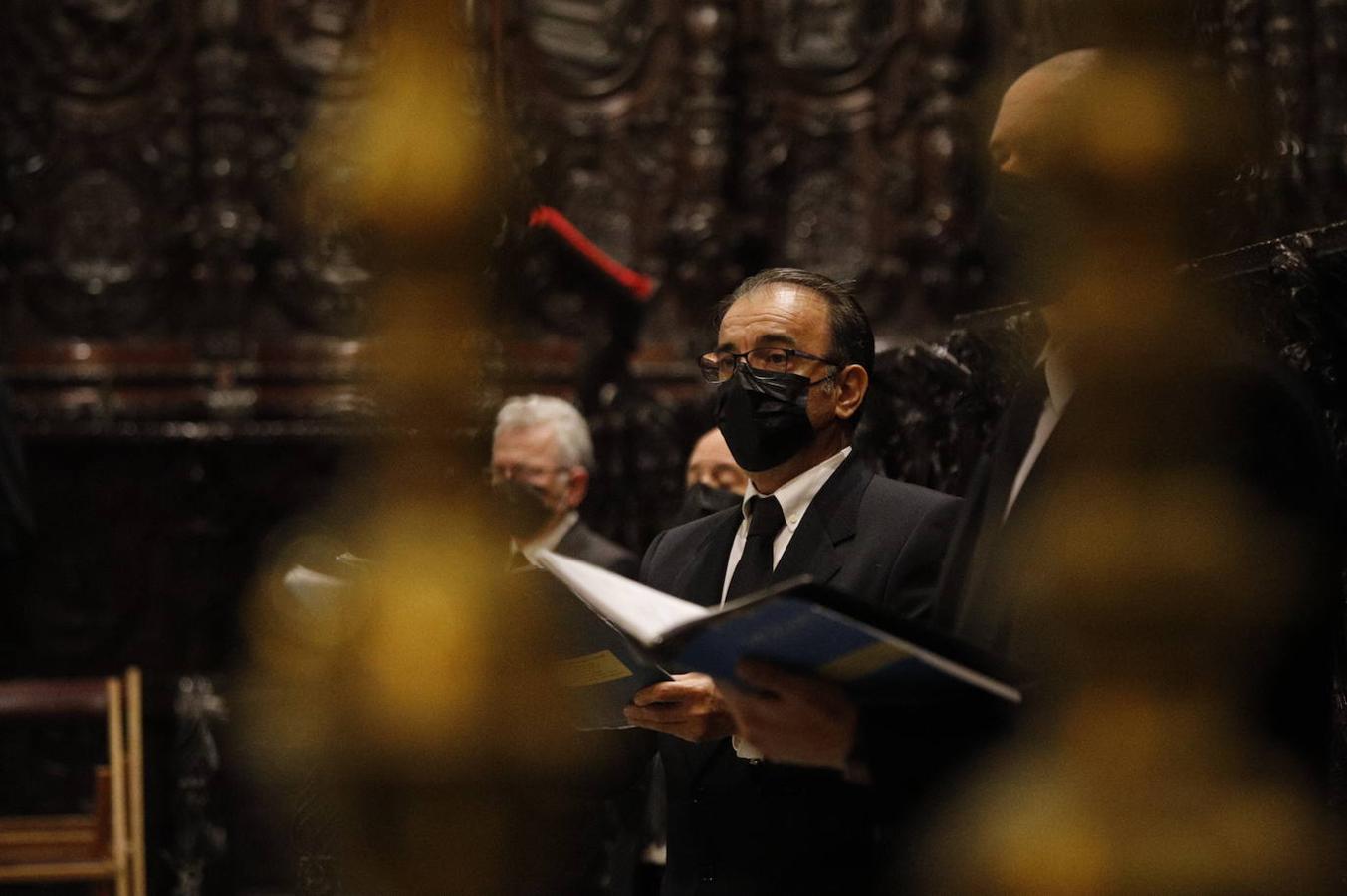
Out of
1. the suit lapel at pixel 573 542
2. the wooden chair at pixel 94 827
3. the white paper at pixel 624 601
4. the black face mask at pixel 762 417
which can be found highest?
the black face mask at pixel 762 417

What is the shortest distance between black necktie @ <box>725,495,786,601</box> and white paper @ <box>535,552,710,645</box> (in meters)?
1.02

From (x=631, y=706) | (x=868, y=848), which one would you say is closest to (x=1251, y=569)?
(x=631, y=706)

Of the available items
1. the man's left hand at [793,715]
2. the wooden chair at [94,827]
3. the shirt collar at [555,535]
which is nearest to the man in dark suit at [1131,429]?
the man's left hand at [793,715]

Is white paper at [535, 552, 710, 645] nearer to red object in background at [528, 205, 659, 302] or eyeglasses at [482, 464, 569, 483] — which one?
eyeglasses at [482, 464, 569, 483]

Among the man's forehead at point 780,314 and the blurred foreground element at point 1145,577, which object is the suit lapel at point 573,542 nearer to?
the man's forehead at point 780,314

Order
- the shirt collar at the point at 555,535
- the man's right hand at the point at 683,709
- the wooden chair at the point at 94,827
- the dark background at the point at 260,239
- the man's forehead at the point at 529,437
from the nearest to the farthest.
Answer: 1. the man's right hand at the point at 683,709
2. the shirt collar at the point at 555,535
3. the man's forehead at the point at 529,437
4. the wooden chair at the point at 94,827
5. the dark background at the point at 260,239

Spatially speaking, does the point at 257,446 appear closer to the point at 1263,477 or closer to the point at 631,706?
the point at 631,706

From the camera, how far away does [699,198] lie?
755 cm

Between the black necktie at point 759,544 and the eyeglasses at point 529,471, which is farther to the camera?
the eyeglasses at point 529,471

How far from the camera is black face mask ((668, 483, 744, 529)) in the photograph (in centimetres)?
386

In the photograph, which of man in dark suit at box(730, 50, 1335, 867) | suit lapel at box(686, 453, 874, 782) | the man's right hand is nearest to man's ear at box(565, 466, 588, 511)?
suit lapel at box(686, 453, 874, 782)

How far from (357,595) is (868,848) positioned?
1747 mm

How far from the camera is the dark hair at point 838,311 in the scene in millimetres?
2443

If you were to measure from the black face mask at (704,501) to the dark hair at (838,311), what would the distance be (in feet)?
4.35
